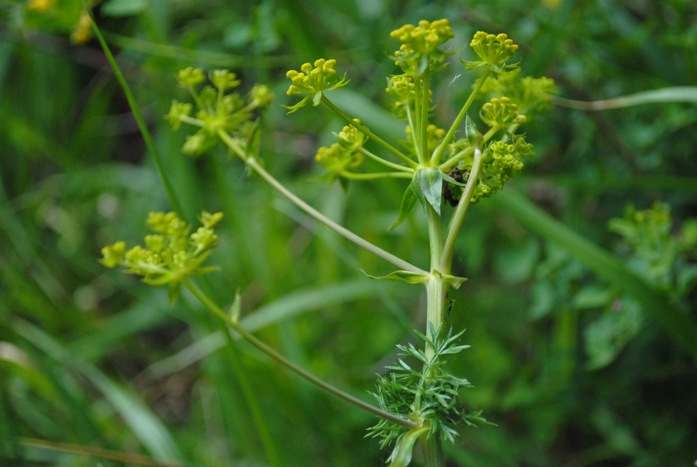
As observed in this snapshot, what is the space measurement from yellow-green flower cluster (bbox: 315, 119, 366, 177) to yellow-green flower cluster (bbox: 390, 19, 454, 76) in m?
0.08

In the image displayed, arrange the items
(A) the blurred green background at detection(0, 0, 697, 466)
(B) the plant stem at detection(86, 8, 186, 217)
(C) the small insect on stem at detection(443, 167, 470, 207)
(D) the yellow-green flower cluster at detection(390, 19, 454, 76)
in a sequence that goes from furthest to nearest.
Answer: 1. (A) the blurred green background at detection(0, 0, 697, 466)
2. (B) the plant stem at detection(86, 8, 186, 217)
3. (C) the small insect on stem at detection(443, 167, 470, 207)
4. (D) the yellow-green flower cluster at detection(390, 19, 454, 76)

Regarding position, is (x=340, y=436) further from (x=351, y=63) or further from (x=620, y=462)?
(x=351, y=63)

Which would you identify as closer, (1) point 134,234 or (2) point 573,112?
(2) point 573,112

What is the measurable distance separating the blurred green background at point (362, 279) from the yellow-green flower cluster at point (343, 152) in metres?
0.25

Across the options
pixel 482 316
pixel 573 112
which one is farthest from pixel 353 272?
pixel 573 112

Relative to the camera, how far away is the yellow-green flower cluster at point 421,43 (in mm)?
467

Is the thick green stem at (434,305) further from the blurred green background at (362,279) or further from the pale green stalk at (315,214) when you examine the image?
the blurred green background at (362,279)

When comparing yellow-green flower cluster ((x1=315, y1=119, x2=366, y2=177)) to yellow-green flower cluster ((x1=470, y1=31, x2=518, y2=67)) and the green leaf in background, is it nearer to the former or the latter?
yellow-green flower cluster ((x1=470, y1=31, x2=518, y2=67))

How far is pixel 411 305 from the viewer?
1.47 meters

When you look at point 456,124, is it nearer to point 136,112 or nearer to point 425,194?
point 425,194

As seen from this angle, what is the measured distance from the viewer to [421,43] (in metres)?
0.47

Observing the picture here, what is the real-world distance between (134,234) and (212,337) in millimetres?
635

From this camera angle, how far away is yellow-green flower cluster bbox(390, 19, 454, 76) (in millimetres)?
467

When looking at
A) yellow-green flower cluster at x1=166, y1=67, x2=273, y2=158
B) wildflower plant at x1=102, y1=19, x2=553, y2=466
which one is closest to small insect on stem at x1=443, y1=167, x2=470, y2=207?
wildflower plant at x1=102, y1=19, x2=553, y2=466
